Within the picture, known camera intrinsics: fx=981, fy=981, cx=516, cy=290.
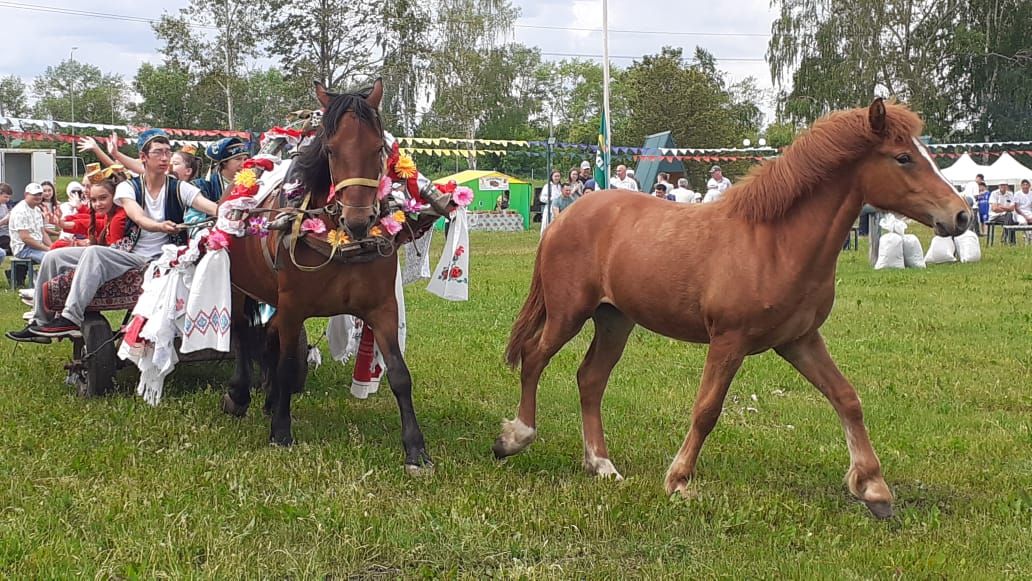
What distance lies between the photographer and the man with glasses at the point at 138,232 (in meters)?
7.01

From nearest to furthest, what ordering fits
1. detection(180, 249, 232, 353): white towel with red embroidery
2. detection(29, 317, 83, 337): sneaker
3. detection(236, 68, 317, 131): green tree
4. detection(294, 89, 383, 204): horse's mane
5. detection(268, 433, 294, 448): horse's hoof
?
detection(294, 89, 383, 204): horse's mane
detection(268, 433, 294, 448): horse's hoof
detection(180, 249, 232, 353): white towel with red embroidery
detection(29, 317, 83, 337): sneaker
detection(236, 68, 317, 131): green tree

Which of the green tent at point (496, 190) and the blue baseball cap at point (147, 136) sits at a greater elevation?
the green tent at point (496, 190)

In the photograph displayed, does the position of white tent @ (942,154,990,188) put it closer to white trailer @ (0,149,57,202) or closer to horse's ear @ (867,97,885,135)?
white trailer @ (0,149,57,202)

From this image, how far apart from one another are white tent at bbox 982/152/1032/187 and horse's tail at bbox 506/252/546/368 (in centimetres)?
3120

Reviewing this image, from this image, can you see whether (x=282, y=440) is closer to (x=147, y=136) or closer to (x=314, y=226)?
(x=314, y=226)

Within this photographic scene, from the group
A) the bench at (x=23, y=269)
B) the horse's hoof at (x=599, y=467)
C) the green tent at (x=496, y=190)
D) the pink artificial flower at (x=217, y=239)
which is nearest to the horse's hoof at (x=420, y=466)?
the horse's hoof at (x=599, y=467)

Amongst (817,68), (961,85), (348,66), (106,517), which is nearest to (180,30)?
(348,66)

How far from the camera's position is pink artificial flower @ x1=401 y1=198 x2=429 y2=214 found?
5868mm

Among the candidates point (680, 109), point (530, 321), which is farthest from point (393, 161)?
point (680, 109)

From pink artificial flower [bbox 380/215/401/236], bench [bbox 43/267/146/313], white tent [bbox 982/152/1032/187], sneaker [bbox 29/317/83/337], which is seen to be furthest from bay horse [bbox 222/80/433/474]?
white tent [bbox 982/152/1032/187]

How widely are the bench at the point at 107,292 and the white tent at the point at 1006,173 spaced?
3180cm

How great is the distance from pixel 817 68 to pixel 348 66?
22.5m

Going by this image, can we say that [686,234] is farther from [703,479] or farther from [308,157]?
[308,157]

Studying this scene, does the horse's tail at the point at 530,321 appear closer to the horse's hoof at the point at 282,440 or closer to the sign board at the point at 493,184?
the horse's hoof at the point at 282,440
